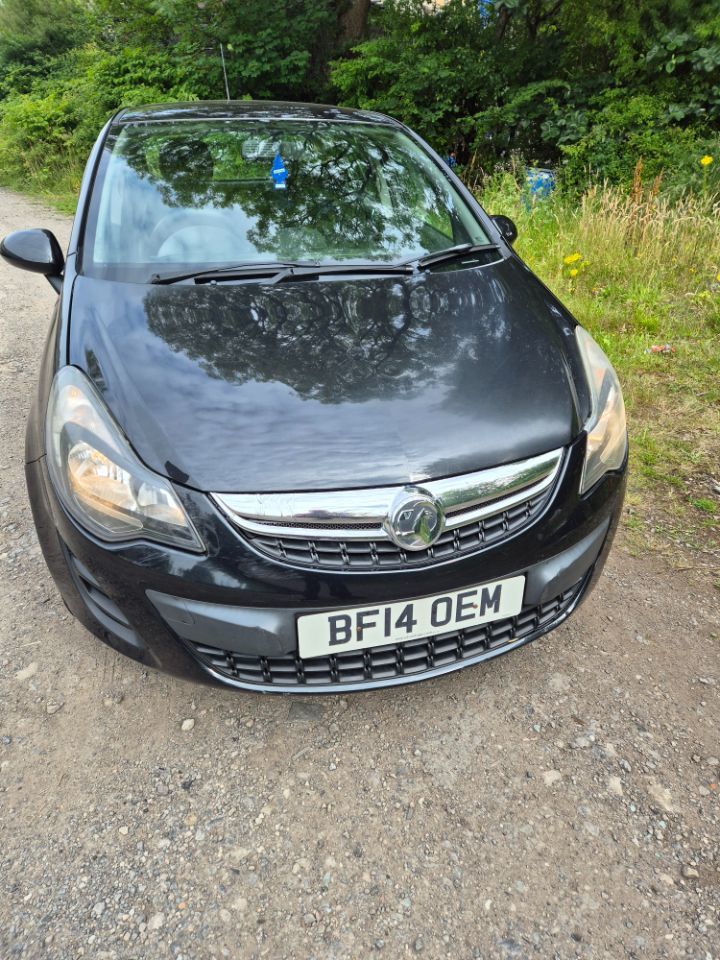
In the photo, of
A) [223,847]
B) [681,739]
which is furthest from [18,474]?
[681,739]

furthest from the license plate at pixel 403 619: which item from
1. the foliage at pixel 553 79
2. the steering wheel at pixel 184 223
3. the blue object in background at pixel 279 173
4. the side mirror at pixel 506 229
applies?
the foliage at pixel 553 79

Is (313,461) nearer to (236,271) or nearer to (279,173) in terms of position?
(236,271)

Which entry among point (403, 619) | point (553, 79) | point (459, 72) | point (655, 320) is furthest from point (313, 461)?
point (459, 72)

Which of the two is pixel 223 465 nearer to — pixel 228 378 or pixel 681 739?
pixel 228 378

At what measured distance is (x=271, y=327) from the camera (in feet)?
6.19

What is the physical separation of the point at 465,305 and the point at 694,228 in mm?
3678

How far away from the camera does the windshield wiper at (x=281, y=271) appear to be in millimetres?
2107

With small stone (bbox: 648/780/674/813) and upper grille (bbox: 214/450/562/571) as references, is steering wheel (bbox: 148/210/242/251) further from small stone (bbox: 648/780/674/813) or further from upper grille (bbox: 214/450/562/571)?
small stone (bbox: 648/780/674/813)

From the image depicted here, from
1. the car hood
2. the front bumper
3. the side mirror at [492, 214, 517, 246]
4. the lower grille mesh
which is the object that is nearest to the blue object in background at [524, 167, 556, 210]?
the side mirror at [492, 214, 517, 246]

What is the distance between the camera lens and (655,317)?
4.15 meters

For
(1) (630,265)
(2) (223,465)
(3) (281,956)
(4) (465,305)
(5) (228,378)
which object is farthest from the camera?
(1) (630,265)

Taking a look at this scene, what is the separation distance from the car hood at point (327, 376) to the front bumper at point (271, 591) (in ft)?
0.53

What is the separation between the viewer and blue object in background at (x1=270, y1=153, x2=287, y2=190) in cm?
254

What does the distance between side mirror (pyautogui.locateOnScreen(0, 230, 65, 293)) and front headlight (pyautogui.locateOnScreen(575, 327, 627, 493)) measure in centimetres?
183
